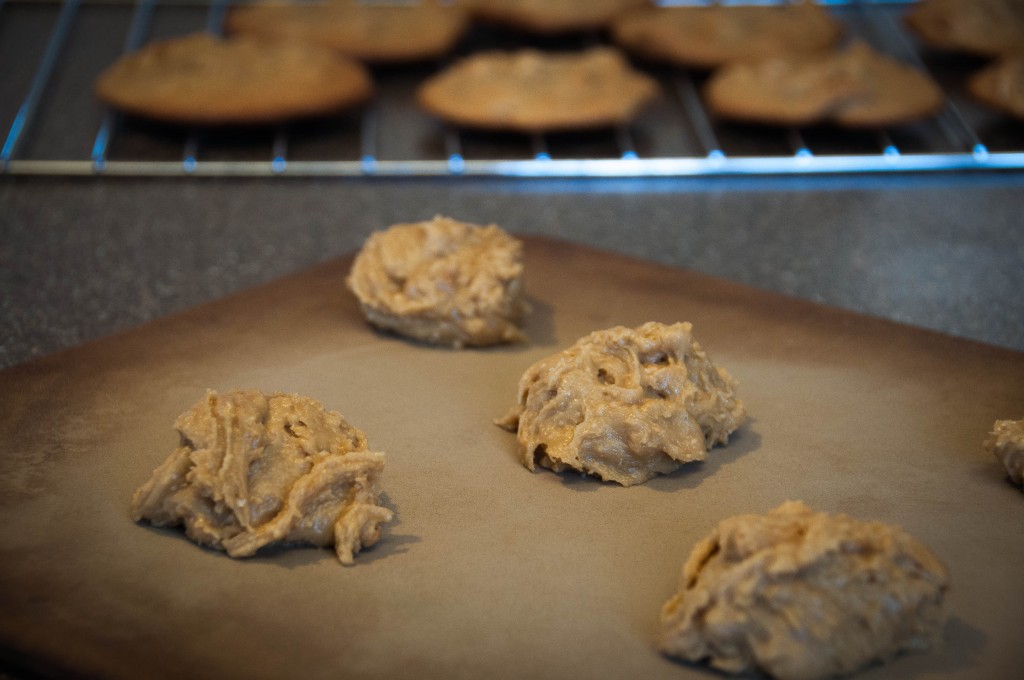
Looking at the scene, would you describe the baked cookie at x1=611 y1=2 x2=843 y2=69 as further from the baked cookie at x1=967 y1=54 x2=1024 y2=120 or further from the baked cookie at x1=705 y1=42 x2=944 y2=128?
the baked cookie at x1=967 y1=54 x2=1024 y2=120

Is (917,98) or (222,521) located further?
(917,98)

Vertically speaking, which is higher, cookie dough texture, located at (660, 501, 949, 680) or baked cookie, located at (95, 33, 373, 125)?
baked cookie, located at (95, 33, 373, 125)

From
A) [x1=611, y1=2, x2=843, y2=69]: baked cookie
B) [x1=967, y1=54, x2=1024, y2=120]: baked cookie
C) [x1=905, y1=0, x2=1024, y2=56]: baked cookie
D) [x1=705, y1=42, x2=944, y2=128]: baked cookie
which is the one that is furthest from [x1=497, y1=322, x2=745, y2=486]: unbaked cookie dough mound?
[x1=905, y1=0, x2=1024, y2=56]: baked cookie

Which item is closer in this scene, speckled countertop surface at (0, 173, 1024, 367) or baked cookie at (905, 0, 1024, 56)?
speckled countertop surface at (0, 173, 1024, 367)

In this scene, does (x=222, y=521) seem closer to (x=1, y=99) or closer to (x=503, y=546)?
(x=503, y=546)

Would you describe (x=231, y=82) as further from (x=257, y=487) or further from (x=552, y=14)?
(x=257, y=487)

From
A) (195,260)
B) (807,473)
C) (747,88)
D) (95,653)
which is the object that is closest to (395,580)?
(95,653)

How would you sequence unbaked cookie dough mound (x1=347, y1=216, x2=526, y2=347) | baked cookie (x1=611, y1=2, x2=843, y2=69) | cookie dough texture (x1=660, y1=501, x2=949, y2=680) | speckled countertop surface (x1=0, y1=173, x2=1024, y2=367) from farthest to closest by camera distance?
baked cookie (x1=611, y1=2, x2=843, y2=69)
speckled countertop surface (x1=0, y1=173, x2=1024, y2=367)
unbaked cookie dough mound (x1=347, y1=216, x2=526, y2=347)
cookie dough texture (x1=660, y1=501, x2=949, y2=680)
